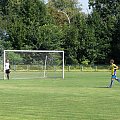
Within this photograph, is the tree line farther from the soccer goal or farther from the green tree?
the soccer goal

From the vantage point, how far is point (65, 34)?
76.8m

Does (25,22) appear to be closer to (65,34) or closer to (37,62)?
(65,34)

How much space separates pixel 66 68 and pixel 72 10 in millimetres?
43365

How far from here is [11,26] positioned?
244 ft

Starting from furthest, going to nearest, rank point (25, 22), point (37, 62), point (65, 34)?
point (65, 34) < point (25, 22) < point (37, 62)

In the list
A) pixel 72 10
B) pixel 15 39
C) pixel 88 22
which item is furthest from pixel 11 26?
pixel 72 10

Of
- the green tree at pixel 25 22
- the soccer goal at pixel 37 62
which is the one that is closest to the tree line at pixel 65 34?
the green tree at pixel 25 22

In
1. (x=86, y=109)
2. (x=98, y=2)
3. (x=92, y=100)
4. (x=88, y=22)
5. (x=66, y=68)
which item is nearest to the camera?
(x=86, y=109)

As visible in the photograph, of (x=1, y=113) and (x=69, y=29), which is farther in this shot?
(x=69, y=29)

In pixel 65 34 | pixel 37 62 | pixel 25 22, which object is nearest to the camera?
pixel 37 62

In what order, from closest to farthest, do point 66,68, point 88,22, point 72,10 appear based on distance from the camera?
1. point 66,68
2. point 88,22
3. point 72,10

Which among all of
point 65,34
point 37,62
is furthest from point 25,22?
point 37,62

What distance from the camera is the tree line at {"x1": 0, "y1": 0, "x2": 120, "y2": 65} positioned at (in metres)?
73.2

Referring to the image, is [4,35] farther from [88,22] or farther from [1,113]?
[1,113]
